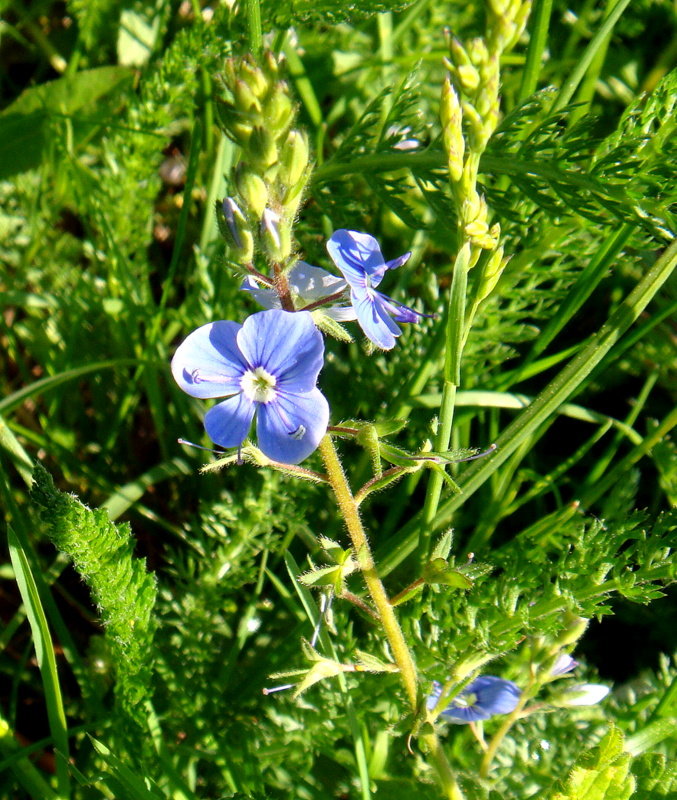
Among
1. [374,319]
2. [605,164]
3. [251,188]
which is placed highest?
[251,188]

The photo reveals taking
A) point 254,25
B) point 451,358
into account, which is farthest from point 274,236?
point 254,25

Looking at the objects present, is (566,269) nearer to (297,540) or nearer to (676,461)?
(676,461)

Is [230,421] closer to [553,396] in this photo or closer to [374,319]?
[374,319]

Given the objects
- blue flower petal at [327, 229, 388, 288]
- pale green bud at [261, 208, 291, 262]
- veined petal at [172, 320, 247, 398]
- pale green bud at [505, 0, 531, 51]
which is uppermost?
pale green bud at [505, 0, 531, 51]

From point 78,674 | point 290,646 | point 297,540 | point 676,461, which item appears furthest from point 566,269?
point 78,674

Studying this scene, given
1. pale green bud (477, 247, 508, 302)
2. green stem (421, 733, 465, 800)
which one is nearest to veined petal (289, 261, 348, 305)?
pale green bud (477, 247, 508, 302)

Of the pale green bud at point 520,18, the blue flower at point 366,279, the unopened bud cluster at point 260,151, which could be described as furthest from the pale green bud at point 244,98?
the pale green bud at point 520,18

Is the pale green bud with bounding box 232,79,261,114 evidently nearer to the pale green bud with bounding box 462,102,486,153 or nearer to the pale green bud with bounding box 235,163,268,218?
the pale green bud with bounding box 235,163,268,218
